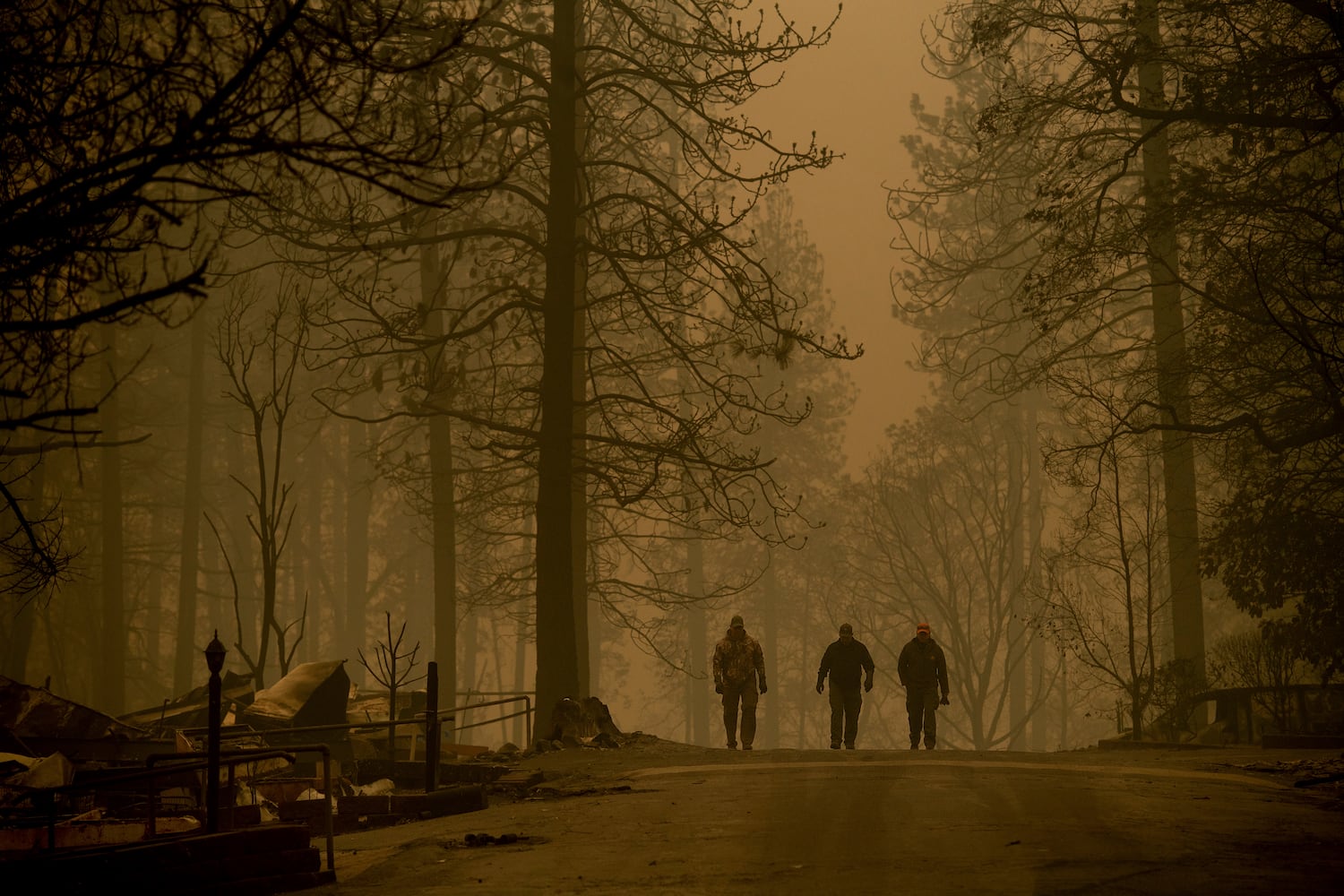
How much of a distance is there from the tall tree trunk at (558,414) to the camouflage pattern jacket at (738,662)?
2997mm

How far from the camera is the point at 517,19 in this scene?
23.8m

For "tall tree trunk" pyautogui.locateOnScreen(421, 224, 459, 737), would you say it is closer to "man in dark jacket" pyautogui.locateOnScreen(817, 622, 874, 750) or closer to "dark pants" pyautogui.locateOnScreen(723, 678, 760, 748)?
"dark pants" pyautogui.locateOnScreen(723, 678, 760, 748)

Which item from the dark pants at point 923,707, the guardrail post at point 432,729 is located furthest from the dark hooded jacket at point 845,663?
the guardrail post at point 432,729

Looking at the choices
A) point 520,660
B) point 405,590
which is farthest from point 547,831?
point 520,660

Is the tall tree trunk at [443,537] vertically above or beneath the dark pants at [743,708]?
above

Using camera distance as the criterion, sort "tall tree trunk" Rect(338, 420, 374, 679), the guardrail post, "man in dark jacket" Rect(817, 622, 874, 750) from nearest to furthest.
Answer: the guardrail post < "man in dark jacket" Rect(817, 622, 874, 750) < "tall tree trunk" Rect(338, 420, 374, 679)

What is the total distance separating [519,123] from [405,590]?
1460 inches

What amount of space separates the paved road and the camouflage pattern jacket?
7.91m

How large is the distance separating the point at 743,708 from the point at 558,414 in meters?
5.90

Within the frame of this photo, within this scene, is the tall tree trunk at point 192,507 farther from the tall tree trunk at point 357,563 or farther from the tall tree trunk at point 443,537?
the tall tree trunk at point 443,537

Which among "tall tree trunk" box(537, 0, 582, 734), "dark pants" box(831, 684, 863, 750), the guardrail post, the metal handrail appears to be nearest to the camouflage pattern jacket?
"dark pants" box(831, 684, 863, 750)

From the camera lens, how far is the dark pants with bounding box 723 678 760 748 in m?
23.0

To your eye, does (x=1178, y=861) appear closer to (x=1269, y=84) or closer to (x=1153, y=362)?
(x=1269, y=84)

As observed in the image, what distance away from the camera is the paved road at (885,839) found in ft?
27.4
